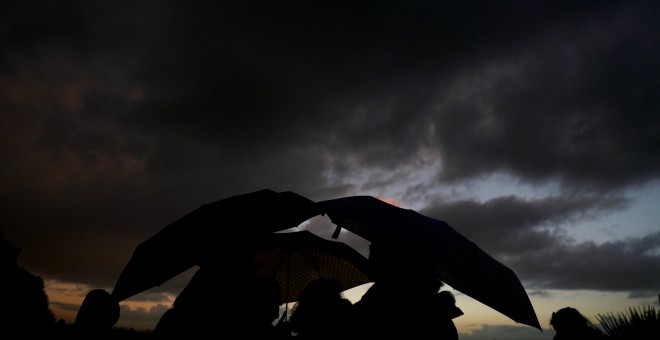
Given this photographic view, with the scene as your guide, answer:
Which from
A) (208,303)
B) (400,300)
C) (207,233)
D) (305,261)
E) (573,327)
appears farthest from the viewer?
(305,261)

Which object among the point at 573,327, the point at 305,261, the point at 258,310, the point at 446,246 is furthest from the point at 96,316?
the point at 573,327

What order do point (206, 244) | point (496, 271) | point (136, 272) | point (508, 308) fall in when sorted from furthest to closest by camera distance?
1. point (496, 271)
2. point (508, 308)
3. point (206, 244)
4. point (136, 272)

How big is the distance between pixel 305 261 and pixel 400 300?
353 cm

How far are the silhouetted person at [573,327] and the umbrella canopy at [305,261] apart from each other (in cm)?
320

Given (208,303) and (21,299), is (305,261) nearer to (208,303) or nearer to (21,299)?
(208,303)

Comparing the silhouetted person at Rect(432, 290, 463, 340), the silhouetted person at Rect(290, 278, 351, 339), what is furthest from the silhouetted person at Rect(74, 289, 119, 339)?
the silhouetted person at Rect(432, 290, 463, 340)

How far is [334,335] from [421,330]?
0.85 m

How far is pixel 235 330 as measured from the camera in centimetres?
338

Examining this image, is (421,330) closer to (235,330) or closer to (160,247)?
(235,330)

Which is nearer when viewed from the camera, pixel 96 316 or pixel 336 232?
pixel 96 316

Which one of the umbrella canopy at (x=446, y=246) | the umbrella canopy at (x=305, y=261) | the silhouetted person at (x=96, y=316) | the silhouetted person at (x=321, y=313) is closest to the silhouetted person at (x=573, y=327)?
the umbrella canopy at (x=446, y=246)

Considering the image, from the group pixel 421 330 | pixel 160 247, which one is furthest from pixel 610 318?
pixel 160 247

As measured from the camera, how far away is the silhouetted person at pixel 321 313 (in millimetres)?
Answer: 3650

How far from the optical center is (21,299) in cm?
2878
